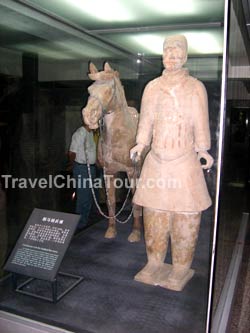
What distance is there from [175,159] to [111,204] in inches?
40.5

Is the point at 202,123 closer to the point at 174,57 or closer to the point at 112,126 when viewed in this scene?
the point at 174,57

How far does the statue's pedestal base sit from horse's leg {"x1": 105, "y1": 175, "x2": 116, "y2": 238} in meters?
0.69

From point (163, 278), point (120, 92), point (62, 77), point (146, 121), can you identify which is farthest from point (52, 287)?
point (62, 77)

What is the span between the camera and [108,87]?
7.93 ft

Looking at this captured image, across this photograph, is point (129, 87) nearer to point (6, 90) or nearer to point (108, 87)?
point (108, 87)

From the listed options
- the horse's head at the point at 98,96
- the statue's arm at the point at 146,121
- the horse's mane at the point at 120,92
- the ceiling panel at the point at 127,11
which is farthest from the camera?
the horse's mane at the point at 120,92

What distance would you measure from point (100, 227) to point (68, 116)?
3.23ft

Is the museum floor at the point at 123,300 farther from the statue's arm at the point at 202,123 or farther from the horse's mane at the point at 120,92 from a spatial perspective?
the horse's mane at the point at 120,92

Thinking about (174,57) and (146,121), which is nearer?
(174,57)

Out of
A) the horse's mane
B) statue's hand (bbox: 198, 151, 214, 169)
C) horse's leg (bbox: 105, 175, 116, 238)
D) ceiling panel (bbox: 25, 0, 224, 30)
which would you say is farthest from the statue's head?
horse's leg (bbox: 105, 175, 116, 238)

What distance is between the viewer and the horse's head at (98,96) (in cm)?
229

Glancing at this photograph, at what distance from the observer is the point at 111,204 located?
2.89 metres

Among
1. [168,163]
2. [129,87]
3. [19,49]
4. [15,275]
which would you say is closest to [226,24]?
[168,163]

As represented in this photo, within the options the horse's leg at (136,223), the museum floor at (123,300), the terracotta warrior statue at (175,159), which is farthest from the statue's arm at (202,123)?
the horse's leg at (136,223)
